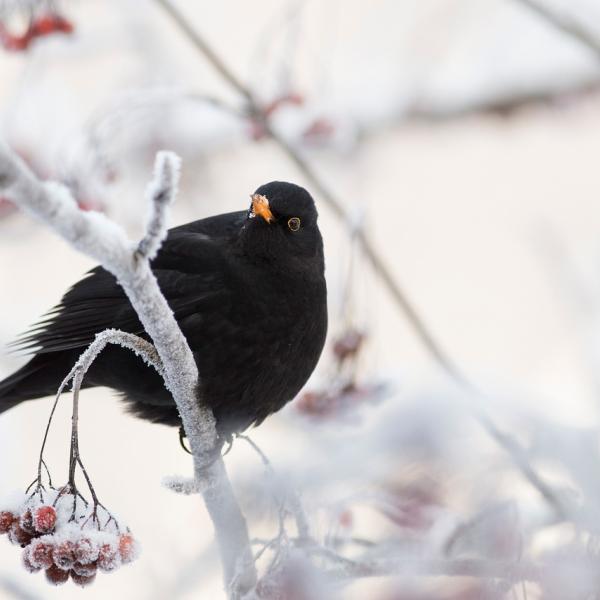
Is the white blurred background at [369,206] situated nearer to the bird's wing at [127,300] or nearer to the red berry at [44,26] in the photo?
the red berry at [44,26]

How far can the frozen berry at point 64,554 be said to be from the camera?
2.24 meters

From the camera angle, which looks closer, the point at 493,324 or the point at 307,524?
the point at 307,524

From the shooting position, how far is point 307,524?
2.72m

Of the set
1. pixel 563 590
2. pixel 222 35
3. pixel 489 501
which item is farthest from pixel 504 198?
pixel 563 590

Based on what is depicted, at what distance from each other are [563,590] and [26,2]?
9.41 feet

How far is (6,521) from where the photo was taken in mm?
2311

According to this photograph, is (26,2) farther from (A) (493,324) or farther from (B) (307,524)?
(A) (493,324)

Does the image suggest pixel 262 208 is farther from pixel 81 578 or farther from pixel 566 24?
pixel 81 578

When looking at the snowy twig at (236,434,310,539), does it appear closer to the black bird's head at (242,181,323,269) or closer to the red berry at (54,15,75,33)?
the black bird's head at (242,181,323,269)

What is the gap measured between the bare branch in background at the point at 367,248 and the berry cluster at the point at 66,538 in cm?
131

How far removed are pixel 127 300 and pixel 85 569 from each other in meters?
1.26

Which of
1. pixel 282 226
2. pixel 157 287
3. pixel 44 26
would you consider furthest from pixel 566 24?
pixel 44 26

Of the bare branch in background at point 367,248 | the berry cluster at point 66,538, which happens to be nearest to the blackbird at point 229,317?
the bare branch in background at point 367,248

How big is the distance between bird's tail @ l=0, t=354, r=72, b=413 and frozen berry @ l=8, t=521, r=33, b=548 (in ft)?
4.11
